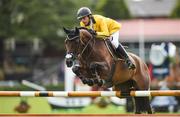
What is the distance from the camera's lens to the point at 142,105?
430 inches

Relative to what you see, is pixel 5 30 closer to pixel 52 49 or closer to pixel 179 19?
pixel 52 49

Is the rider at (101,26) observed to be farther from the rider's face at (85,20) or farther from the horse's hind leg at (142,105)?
the horse's hind leg at (142,105)

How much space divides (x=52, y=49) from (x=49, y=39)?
560cm

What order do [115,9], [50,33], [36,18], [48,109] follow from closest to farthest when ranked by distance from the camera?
[48,109]
[36,18]
[50,33]
[115,9]

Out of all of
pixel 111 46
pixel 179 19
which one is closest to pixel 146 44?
pixel 179 19

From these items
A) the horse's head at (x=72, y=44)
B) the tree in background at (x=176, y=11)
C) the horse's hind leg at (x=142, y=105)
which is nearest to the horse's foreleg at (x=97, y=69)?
the horse's head at (x=72, y=44)

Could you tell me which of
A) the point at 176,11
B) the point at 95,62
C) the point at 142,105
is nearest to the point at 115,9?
the point at 176,11

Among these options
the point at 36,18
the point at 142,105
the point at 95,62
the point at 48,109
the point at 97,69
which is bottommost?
the point at 48,109

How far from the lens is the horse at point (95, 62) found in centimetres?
942

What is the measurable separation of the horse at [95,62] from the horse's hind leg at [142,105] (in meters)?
0.45

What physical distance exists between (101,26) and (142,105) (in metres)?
1.94

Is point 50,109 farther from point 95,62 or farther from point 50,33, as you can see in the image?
point 50,33

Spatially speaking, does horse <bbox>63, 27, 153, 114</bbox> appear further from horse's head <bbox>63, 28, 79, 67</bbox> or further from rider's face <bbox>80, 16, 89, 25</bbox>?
rider's face <bbox>80, 16, 89, 25</bbox>

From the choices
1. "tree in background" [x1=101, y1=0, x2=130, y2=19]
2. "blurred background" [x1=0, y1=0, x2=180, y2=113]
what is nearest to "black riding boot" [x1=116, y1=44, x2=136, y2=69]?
"blurred background" [x1=0, y1=0, x2=180, y2=113]
